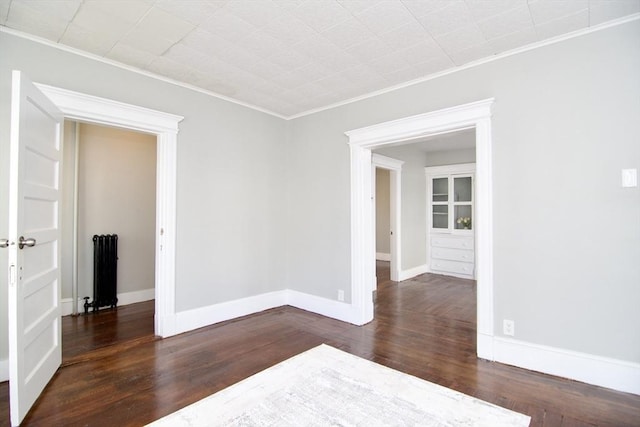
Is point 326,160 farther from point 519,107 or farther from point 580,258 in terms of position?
point 580,258

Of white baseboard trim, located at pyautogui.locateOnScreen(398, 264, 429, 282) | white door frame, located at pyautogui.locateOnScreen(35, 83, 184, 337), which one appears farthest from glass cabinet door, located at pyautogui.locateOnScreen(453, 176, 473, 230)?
white door frame, located at pyautogui.locateOnScreen(35, 83, 184, 337)

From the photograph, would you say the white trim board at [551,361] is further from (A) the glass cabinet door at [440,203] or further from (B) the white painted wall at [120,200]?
(A) the glass cabinet door at [440,203]

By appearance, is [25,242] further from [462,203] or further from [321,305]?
[462,203]

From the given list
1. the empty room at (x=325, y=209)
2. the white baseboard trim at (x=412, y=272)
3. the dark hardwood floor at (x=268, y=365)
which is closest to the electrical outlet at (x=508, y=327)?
the empty room at (x=325, y=209)

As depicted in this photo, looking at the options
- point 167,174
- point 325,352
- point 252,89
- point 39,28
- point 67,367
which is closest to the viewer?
point 39,28

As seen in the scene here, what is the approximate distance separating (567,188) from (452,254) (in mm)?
4287

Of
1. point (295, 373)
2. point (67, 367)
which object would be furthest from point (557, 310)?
point (67, 367)

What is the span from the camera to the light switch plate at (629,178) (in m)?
2.22

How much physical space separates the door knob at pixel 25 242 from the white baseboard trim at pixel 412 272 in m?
5.32

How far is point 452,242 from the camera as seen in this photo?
654 cm

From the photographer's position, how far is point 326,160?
4086mm

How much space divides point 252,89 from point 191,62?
2.49ft

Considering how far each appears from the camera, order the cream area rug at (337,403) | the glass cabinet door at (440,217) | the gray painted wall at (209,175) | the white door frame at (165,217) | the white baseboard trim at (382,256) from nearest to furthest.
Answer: the cream area rug at (337,403), the gray painted wall at (209,175), the white door frame at (165,217), the glass cabinet door at (440,217), the white baseboard trim at (382,256)

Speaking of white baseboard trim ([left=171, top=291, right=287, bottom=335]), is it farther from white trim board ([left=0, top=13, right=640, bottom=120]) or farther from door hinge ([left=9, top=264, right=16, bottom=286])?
white trim board ([left=0, top=13, right=640, bottom=120])
